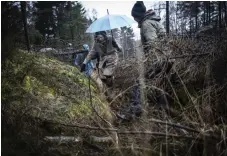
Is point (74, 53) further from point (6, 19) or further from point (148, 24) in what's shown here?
point (6, 19)

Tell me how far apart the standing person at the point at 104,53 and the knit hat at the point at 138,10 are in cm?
156

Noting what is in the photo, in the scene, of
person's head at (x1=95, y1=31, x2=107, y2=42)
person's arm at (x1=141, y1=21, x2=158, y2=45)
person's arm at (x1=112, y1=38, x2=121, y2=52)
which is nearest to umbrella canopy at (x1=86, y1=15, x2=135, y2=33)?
person's head at (x1=95, y1=31, x2=107, y2=42)

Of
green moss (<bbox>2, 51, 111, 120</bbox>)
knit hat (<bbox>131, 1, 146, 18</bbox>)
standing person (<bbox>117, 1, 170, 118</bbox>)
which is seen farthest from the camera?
knit hat (<bbox>131, 1, 146, 18</bbox>)

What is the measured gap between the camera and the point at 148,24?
5.58 m

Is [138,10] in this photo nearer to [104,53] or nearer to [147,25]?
[147,25]

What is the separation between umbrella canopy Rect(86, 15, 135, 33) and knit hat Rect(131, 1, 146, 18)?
6.45ft

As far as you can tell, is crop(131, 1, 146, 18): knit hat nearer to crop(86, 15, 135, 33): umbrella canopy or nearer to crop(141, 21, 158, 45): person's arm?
crop(141, 21, 158, 45): person's arm

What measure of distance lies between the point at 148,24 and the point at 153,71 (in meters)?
0.97

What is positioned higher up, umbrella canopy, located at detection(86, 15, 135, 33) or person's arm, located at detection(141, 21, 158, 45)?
umbrella canopy, located at detection(86, 15, 135, 33)

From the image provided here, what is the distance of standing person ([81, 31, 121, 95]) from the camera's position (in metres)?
7.28

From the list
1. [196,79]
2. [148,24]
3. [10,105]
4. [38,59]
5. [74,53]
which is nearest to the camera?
[10,105]

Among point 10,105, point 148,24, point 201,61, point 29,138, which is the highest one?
point 148,24

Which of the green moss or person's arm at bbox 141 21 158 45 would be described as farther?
person's arm at bbox 141 21 158 45

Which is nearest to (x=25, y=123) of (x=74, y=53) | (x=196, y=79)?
(x=196, y=79)
